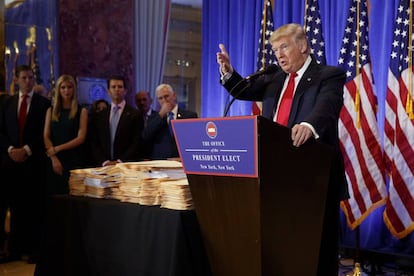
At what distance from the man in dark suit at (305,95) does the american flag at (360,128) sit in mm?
1863

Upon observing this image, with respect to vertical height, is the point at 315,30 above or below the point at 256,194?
above

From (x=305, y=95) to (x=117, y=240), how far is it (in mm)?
1036

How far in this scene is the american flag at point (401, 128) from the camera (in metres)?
4.07

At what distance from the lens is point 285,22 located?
17.0 ft

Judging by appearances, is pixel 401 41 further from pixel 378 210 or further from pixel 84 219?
pixel 84 219

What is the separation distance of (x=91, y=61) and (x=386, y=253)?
12.3ft

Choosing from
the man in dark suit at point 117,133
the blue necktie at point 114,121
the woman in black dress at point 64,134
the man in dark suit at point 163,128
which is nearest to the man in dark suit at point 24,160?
the woman in black dress at point 64,134

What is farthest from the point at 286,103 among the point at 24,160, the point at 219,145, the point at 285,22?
the point at 285,22

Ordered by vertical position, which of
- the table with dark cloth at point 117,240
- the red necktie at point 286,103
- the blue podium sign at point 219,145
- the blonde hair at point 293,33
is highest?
the blonde hair at point 293,33

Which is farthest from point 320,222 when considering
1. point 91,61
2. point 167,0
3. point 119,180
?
point 167,0

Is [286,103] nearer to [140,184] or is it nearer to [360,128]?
[140,184]

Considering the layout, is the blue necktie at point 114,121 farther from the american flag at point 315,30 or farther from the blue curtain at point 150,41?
the blue curtain at point 150,41

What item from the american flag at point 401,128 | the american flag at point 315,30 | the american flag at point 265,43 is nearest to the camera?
the american flag at point 401,128

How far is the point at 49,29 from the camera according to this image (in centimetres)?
600
